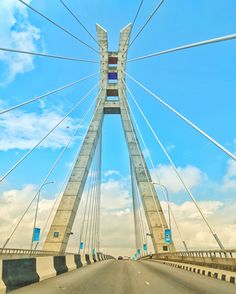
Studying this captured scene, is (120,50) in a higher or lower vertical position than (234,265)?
higher

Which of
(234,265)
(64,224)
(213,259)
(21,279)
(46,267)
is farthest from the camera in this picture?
(64,224)

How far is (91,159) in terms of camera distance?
47156mm

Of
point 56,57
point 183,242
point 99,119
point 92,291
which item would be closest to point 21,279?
point 92,291

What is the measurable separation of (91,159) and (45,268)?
32.4m

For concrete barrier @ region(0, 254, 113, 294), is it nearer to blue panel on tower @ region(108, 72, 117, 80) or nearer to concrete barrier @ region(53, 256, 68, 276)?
concrete barrier @ region(53, 256, 68, 276)

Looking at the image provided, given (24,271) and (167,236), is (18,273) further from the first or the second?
(167,236)

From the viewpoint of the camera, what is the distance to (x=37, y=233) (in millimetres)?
44750

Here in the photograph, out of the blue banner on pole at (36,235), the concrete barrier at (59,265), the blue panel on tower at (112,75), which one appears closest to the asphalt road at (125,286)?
the concrete barrier at (59,265)

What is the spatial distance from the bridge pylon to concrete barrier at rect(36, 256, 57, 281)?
25.1m

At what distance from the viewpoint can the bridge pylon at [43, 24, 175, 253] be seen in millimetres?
41969

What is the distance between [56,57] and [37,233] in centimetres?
2633

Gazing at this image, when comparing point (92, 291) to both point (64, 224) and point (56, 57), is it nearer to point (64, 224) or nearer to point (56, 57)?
point (56, 57)

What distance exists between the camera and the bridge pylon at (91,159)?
4197 centimetres

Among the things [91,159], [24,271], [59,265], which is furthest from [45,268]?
[91,159]
